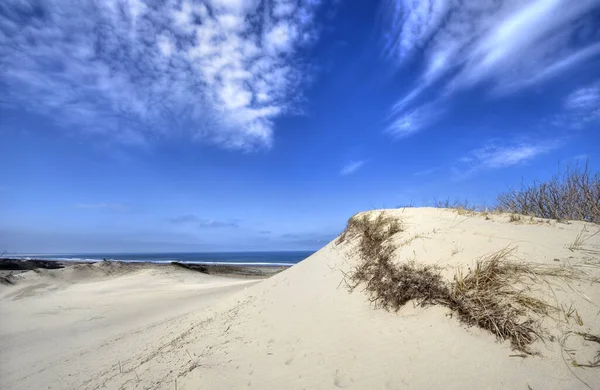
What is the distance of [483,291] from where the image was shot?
3.59 metres

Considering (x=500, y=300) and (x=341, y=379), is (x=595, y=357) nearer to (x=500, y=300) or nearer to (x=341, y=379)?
(x=500, y=300)

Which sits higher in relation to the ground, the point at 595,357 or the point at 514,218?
the point at 514,218

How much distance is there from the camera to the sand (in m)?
2.95

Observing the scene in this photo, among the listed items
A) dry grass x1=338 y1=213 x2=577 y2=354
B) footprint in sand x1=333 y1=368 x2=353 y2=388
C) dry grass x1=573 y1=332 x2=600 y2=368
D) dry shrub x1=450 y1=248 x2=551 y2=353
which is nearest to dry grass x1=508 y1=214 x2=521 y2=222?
dry grass x1=338 y1=213 x2=577 y2=354

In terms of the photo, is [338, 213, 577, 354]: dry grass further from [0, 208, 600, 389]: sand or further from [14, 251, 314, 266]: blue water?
[14, 251, 314, 266]: blue water

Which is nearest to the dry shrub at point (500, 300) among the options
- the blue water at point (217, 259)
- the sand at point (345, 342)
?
the sand at point (345, 342)

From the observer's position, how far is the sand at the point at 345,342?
2.95m

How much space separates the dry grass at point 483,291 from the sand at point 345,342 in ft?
0.42

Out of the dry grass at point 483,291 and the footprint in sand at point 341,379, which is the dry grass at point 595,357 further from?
the footprint in sand at point 341,379

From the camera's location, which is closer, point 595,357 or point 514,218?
point 595,357

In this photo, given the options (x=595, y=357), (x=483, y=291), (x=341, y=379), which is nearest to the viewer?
(x=595, y=357)

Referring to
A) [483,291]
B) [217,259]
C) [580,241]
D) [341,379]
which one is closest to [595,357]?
[483,291]

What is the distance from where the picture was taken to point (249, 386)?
12.0ft

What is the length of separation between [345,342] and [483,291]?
1851 millimetres
